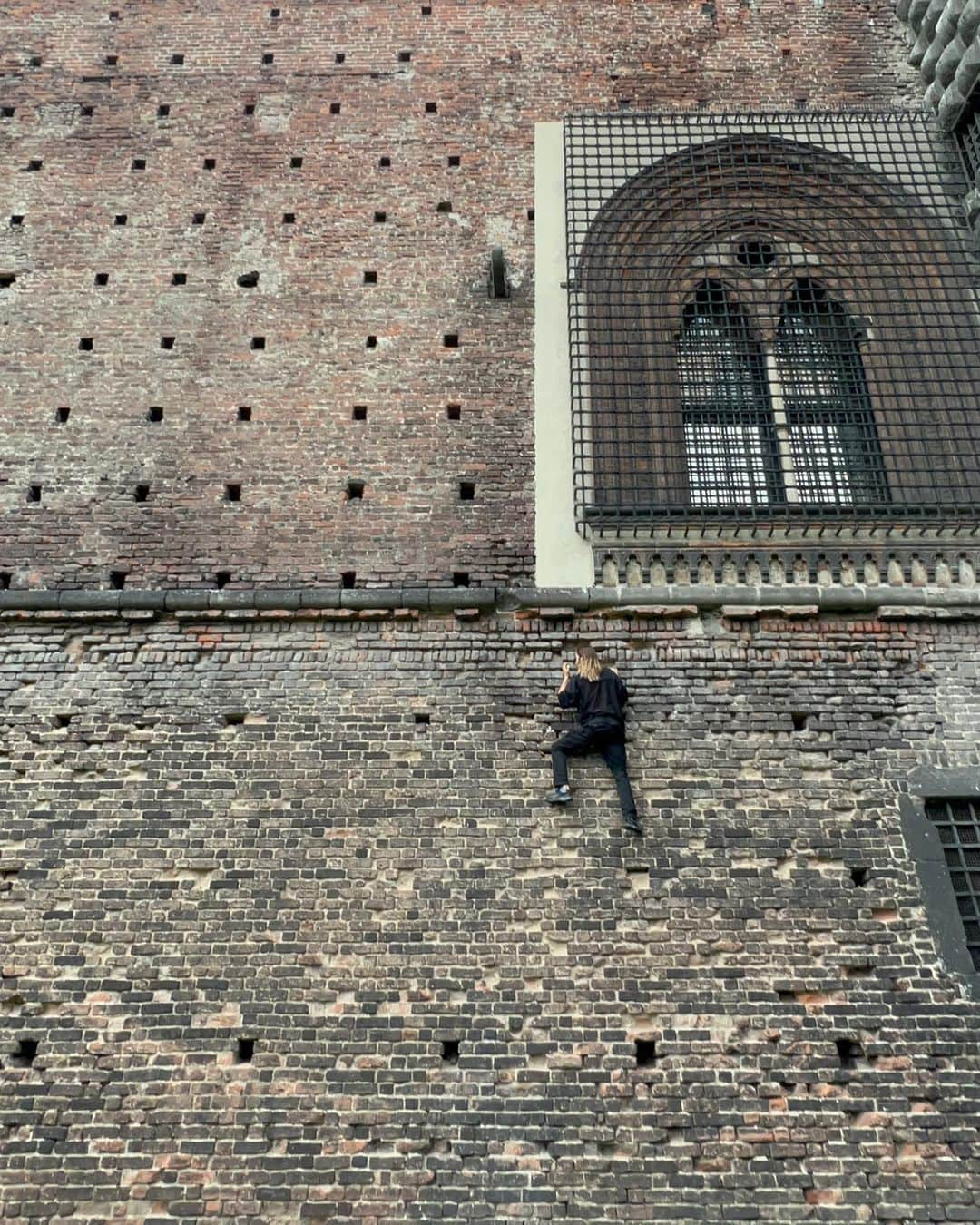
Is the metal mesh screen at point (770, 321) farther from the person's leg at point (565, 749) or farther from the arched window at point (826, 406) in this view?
the person's leg at point (565, 749)

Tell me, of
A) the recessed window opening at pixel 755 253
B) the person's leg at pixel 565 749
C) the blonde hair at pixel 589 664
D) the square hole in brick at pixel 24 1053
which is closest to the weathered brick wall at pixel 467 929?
the square hole in brick at pixel 24 1053

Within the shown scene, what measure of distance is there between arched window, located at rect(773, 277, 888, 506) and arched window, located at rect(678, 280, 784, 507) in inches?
6.9

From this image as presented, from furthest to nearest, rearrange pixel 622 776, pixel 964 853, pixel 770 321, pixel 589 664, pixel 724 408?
pixel 770 321, pixel 724 408, pixel 589 664, pixel 622 776, pixel 964 853

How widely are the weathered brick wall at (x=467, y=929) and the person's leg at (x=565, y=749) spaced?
14 centimetres

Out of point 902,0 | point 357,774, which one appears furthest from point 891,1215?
point 902,0

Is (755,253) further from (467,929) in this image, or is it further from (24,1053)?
(24,1053)

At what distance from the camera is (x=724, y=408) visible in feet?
26.1

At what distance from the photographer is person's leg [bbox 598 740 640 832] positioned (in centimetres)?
633

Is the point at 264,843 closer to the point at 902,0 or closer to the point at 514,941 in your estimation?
the point at 514,941

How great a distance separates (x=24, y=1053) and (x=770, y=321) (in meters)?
6.89

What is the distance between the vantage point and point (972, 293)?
8297 mm

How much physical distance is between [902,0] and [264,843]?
8997 mm

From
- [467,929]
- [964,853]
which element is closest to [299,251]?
[467,929]

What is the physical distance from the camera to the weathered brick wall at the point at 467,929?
5.43 metres
